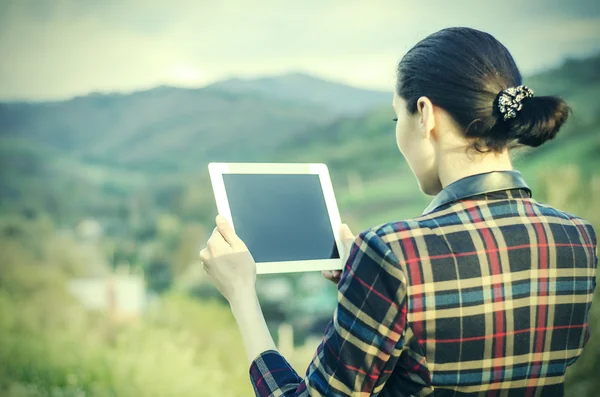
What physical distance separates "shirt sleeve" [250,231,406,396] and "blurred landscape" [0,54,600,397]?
5.54 ft

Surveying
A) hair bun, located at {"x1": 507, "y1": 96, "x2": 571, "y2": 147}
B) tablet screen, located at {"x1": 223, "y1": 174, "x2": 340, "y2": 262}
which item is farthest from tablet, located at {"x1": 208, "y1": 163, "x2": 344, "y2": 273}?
hair bun, located at {"x1": 507, "y1": 96, "x2": 571, "y2": 147}

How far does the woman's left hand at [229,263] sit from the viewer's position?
3.11ft

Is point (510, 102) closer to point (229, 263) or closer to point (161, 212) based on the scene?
point (229, 263)

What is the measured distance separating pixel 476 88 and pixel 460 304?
27 centimetres

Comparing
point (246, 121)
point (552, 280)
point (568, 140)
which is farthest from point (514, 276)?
point (568, 140)

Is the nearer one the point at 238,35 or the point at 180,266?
the point at 180,266

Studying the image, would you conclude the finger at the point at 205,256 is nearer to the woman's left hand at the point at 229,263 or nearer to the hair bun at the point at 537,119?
the woman's left hand at the point at 229,263

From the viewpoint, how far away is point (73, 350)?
237 centimetres

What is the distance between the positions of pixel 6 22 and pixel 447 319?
2.27 metres

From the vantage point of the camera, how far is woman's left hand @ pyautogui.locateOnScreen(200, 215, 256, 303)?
948 mm

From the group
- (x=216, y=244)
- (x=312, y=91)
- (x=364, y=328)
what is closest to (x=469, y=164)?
(x=364, y=328)

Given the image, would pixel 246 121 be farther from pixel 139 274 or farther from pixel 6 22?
pixel 6 22

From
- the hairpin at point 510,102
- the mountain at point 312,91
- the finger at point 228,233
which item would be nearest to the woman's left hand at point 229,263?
the finger at point 228,233

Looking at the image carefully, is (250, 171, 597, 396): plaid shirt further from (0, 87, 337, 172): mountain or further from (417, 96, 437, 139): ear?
(0, 87, 337, 172): mountain
